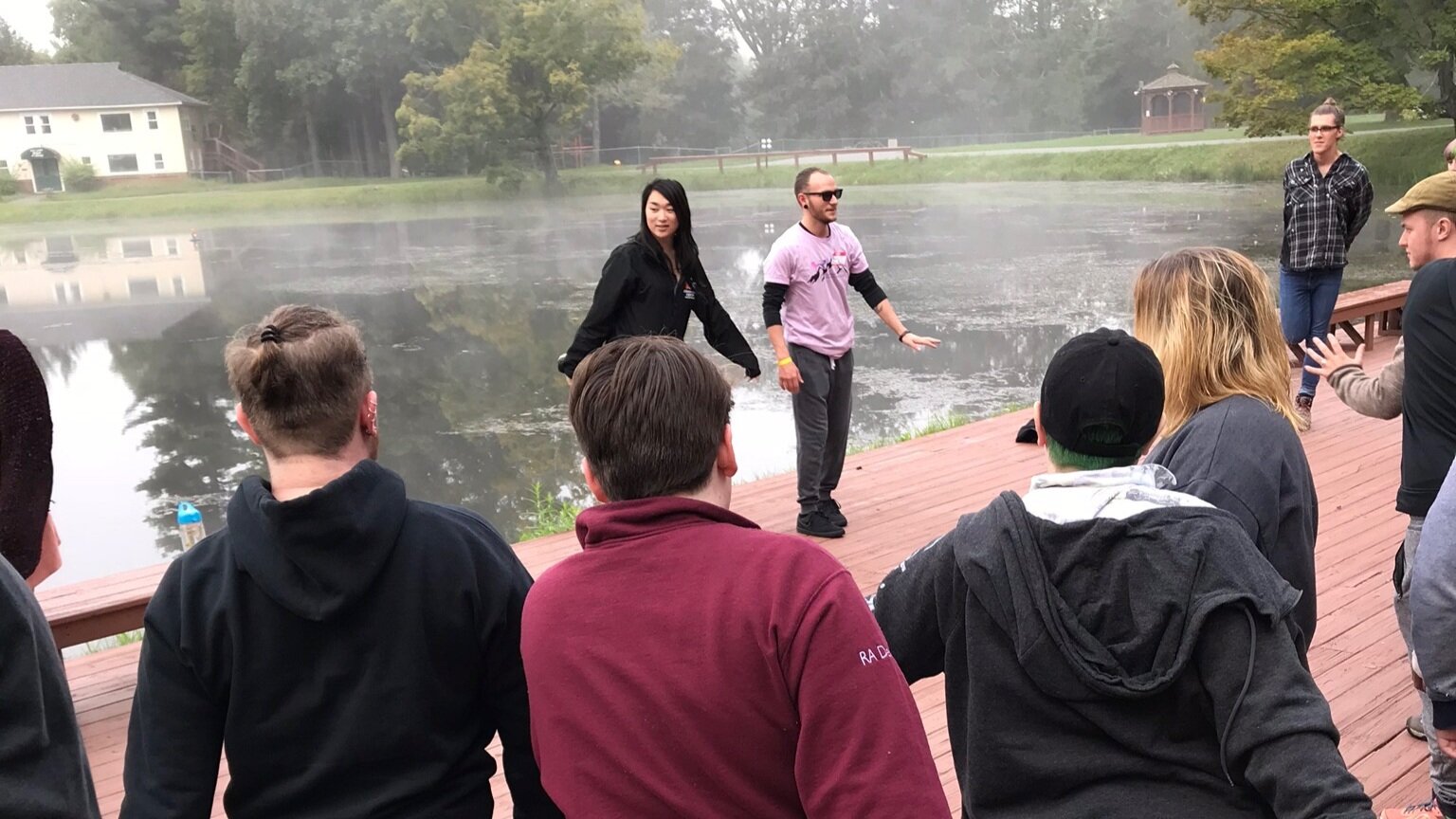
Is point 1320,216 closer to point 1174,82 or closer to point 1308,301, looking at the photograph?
point 1308,301

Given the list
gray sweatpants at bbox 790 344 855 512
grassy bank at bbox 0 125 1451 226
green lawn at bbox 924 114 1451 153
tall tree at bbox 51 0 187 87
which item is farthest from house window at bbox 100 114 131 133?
gray sweatpants at bbox 790 344 855 512

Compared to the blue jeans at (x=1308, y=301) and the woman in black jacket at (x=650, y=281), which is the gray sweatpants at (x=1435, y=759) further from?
the blue jeans at (x=1308, y=301)

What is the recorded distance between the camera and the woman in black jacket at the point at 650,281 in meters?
3.58

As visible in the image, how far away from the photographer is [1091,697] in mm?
1088

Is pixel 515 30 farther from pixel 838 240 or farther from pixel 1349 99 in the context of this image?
pixel 838 240

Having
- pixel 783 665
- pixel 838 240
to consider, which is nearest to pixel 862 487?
pixel 838 240

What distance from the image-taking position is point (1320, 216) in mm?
5531

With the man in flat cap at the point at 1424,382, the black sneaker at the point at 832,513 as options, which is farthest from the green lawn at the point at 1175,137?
the man in flat cap at the point at 1424,382

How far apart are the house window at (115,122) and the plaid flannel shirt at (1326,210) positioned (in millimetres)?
37873

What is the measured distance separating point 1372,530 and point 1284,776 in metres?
3.43

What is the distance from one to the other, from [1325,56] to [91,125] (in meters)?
34.2

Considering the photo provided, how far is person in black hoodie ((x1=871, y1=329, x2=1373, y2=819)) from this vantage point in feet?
3.39

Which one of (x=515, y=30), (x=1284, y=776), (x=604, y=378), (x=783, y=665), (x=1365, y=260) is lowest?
(x=1365, y=260)

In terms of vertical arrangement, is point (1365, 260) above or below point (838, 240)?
below
